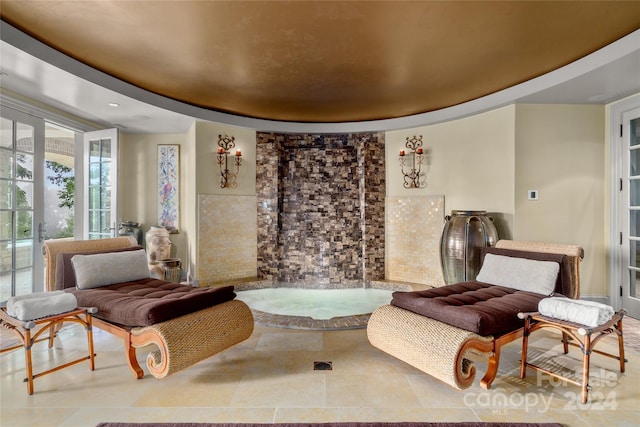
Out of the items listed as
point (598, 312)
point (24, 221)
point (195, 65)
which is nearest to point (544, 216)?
point (598, 312)

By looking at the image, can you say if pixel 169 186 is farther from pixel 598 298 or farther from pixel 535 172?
pixel 598 298

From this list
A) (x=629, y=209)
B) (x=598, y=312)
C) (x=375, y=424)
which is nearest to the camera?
(x=375, y=424)

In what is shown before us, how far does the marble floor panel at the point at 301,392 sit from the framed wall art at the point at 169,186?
2.66 m

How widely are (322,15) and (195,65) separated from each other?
1.51 metres

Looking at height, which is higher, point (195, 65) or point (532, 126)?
point (195, 65)

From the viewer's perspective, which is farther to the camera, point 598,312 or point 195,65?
point 195,65

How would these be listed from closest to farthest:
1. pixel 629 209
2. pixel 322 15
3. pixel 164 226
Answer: pixel 322 15, pixel 629 209, pixel 164 226

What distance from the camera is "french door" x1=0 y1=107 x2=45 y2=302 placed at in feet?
11.1

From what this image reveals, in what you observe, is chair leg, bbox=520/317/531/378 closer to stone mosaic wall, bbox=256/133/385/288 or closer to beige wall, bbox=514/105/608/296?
beige wall, bbox=514/105/608/296

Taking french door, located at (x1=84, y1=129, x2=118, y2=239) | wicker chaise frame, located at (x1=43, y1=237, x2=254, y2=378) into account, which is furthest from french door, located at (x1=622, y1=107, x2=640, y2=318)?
french door, located at (x1=84, y1=129, x2=118, y2=239)

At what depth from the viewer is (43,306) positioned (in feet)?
7.05

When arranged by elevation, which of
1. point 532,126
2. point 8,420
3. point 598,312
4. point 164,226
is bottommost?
point 8,420

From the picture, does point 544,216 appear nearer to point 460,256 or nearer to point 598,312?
point 460,256

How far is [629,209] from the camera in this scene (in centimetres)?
355
